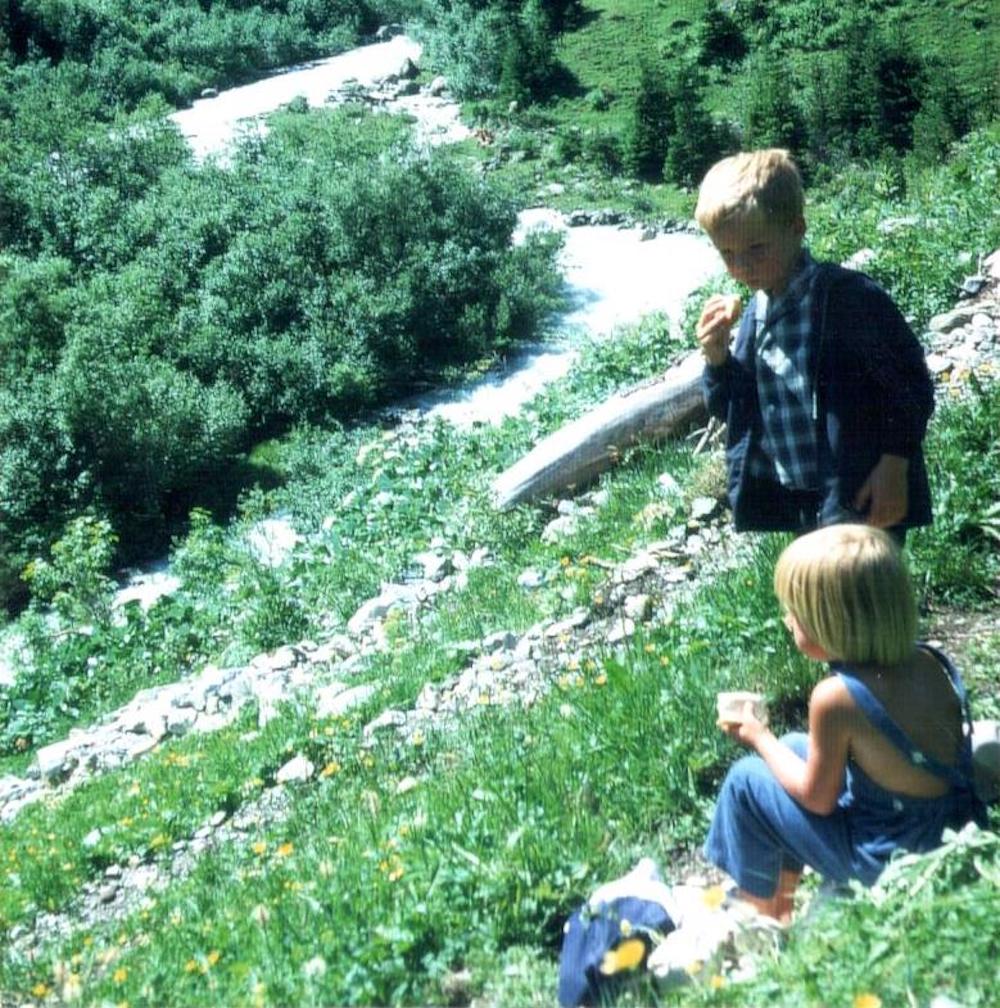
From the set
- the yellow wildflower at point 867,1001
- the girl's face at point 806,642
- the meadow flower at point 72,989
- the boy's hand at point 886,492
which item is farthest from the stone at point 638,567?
the yellow wildflower at point 867,1001

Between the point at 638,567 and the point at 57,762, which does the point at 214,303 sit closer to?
the point at 57,762

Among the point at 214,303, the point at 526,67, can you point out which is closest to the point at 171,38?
the point at 526,67

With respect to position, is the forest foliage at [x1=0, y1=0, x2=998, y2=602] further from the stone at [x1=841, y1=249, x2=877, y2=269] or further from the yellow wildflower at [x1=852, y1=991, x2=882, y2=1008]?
the yellow wildflower at [x1=852, y1=991, x2=882, y2=1008]

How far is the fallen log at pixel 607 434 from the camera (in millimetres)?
10125

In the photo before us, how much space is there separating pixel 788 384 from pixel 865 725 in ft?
4.29

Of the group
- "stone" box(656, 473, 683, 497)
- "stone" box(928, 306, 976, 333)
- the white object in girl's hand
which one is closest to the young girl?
the white object in girl's hand

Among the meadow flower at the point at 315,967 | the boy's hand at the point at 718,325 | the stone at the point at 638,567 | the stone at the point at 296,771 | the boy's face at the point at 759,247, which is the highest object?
the boy's face at the point at 759,247

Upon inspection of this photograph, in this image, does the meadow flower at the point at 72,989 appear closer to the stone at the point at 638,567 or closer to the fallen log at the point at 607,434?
the stone at the point at 638,567

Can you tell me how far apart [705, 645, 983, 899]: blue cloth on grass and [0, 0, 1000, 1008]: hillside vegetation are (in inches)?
7.3

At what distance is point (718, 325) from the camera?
3.70 m

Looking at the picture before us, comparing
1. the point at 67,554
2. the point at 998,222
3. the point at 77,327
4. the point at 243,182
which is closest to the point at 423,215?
the point at 243,182

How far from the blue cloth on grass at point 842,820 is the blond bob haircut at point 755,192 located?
50.8 inches

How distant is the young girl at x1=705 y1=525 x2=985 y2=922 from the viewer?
2754 mm

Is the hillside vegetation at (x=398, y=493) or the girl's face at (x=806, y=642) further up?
the girl's face at (x=806, y=642)
